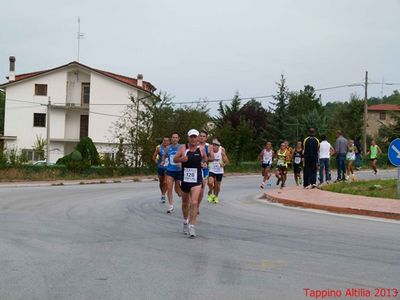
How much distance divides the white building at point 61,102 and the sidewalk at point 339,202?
40081mm

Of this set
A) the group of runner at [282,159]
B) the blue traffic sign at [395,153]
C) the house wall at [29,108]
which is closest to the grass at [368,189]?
the blue traffic sign at [395,153]

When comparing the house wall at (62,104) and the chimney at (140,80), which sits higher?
the chimney at (140,80)

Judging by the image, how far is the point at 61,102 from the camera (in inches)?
2235

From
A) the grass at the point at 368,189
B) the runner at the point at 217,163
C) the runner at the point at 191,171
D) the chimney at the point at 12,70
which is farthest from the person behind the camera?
the chimney at the point at 12,70

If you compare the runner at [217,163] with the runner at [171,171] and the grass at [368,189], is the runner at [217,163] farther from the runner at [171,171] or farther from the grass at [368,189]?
the grass at [368,189]

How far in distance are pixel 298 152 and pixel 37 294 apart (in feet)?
57.4

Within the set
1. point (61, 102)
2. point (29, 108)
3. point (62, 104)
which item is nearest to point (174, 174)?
point (62, 104)

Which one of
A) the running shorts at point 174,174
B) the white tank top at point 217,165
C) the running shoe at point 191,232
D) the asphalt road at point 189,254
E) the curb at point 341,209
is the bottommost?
the asphalt road at point 189,254

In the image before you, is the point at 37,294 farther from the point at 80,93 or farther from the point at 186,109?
the point at 80,93

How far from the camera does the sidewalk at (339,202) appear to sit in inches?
530

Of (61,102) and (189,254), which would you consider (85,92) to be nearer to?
(61,102)

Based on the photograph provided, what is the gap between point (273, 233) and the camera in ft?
34.9

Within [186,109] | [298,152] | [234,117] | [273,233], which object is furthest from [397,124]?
[273,233]

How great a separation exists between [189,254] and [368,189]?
10645 mm
